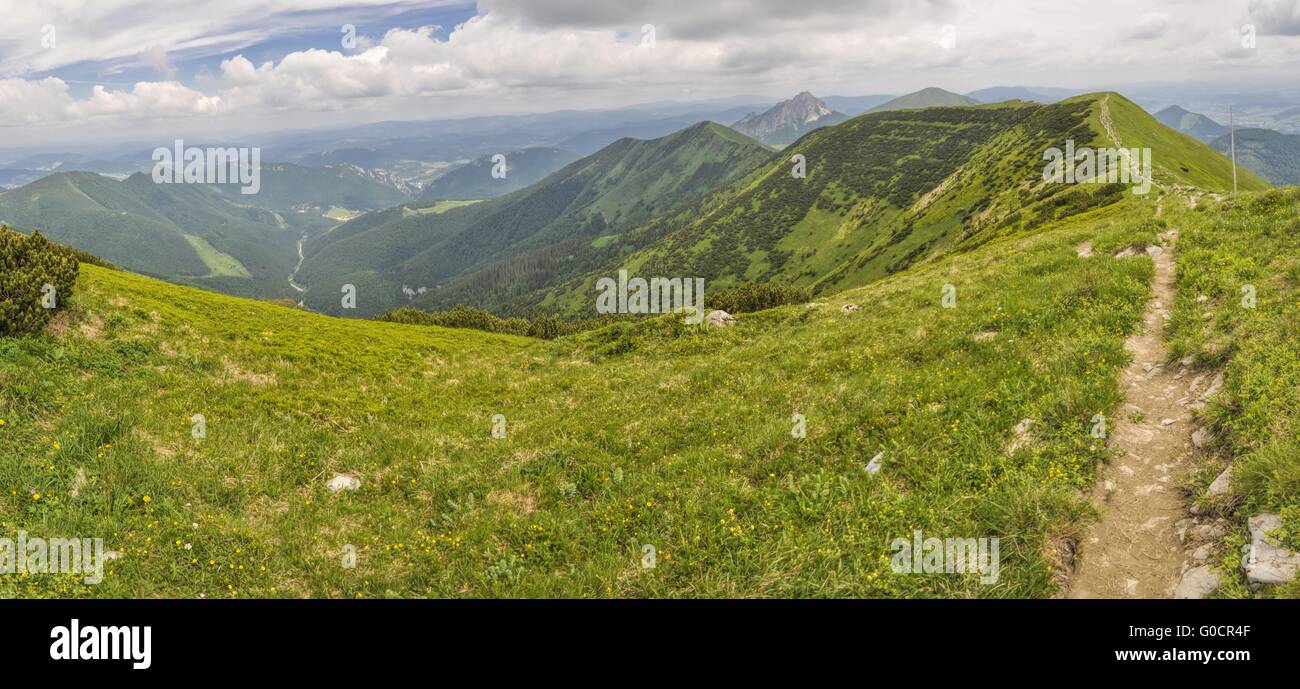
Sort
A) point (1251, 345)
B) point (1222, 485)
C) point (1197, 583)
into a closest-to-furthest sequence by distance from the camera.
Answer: point (1197, 583) < point (1222, 485) < point (1251, 345)

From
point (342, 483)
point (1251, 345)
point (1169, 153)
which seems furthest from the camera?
point (1169, 153)

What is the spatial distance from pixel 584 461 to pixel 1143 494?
10.7 meters

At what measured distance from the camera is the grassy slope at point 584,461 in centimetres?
870

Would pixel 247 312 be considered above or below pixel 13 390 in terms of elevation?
above

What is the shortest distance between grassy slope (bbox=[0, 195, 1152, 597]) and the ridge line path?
1.39ft

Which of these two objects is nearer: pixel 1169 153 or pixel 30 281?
pixel 30 281

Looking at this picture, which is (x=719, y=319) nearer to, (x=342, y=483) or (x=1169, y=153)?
(x=342, y=483)

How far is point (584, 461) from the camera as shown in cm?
1320

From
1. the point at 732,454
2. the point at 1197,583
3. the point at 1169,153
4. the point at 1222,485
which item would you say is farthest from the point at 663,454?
the point at 1169,153

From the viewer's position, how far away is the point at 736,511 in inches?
396
